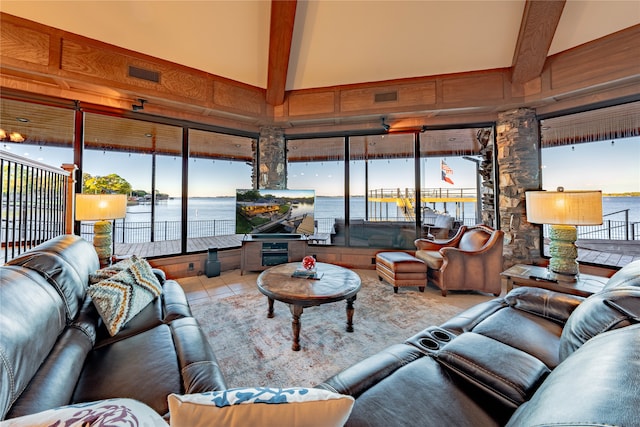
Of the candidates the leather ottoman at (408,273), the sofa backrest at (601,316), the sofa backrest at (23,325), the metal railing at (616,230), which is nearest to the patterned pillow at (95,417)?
the sofa backrest at (23,325)

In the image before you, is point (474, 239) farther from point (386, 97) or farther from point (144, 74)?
point (144, 74)

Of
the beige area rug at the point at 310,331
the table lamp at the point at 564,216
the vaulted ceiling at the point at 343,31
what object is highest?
the vaulted ceiling at the point at 343,31

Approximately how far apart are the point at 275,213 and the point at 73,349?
11.7 ft

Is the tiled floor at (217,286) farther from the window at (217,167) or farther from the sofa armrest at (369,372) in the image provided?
the sofa armrest at (369,372)

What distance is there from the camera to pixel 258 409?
59 centimetres

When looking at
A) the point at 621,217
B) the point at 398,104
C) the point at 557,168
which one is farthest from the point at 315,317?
the point at 621,217

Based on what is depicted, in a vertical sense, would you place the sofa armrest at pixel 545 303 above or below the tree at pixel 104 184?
below

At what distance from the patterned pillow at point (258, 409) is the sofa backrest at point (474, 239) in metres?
3.95

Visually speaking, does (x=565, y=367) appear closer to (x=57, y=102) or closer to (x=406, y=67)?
(x=406, y=67)

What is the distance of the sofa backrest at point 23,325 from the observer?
0.86m

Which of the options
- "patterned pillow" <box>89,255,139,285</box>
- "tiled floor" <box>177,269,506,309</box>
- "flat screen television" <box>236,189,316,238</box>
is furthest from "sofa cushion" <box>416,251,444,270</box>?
"patterned pillow" <box>89,255,139,285</box>

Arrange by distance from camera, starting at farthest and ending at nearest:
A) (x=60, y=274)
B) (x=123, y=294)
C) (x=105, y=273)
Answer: (x=105, y=273) < (x=123, y=294) < (x=60, y=274)

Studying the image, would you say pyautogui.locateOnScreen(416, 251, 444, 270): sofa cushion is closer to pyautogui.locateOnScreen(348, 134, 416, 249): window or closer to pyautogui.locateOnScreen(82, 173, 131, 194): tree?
pyautogui.locateOnScreen(348, 134, 416, 249): window

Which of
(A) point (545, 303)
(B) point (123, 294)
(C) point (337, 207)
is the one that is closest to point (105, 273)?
(B) point (123, 294)
